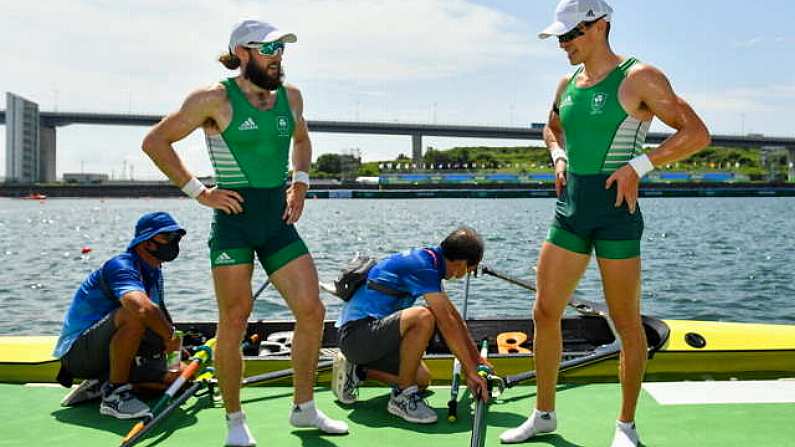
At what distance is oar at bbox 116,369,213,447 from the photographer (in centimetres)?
411

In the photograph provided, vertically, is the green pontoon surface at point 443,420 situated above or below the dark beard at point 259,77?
below

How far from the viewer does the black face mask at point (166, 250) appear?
504 centimetres

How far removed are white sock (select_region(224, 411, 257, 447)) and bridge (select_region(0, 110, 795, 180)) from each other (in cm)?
8708

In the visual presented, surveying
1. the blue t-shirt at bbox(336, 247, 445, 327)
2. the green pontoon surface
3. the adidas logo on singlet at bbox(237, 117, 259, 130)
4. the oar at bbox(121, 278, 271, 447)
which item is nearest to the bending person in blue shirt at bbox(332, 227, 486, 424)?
the blue t-shirt at bbox(336, 247, 445, 327)

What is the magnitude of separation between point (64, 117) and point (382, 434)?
103426mm

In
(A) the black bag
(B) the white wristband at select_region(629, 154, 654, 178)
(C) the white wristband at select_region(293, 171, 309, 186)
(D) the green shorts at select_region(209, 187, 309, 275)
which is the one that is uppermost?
(B) the white wristband at select_region(629, 154, 654, 178)

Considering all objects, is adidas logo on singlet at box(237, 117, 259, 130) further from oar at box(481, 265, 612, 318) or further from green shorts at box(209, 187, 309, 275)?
oar at box(481, 265, 612, 318)

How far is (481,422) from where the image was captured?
4.11 meters

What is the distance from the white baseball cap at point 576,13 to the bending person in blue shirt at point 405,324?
1305 mm

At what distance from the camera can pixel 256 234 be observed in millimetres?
4152

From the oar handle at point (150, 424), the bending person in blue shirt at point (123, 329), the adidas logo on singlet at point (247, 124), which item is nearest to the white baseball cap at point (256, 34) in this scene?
the adidas logo on singlet at point (247, 124)

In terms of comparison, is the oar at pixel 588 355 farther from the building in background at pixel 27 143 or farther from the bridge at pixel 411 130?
the building in background at pixel 27 143

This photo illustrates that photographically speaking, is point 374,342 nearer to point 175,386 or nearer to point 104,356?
point 175,386

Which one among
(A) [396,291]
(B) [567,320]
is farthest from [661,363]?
(A) [396,291]
